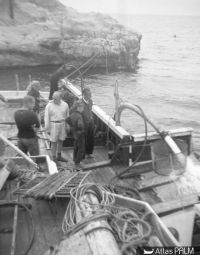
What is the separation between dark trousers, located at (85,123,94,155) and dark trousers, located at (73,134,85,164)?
1.45 feet

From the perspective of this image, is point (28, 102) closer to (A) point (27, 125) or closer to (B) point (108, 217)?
(A) point (27, 125)

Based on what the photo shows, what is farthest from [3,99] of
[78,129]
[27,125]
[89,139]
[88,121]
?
[27,125]

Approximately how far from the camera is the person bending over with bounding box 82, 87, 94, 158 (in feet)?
26.9

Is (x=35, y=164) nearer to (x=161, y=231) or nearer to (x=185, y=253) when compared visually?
(x=161, y=231)

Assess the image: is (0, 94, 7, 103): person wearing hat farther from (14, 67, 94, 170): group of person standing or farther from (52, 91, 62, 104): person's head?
(52, 91, 62, 104): person's head

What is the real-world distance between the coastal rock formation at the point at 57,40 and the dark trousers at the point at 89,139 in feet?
91.5

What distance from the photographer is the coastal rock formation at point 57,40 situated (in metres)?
36.8

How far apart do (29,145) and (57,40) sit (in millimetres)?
31827

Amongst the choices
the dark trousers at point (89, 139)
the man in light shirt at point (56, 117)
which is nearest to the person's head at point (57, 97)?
the man in light shirt at point (56, 117)

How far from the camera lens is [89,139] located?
28.0 ft

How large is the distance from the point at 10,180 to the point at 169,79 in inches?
1387

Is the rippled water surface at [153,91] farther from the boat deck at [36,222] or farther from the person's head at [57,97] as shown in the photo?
the boat deck at [36,222]

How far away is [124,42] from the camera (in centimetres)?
3975

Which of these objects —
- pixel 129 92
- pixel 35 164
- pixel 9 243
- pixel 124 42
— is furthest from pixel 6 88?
pixel 9 243
